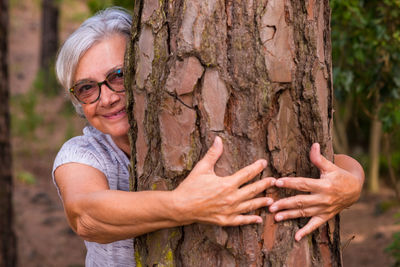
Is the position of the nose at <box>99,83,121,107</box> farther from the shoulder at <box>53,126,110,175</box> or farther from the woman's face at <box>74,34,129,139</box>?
the shoulder at <box>53,126,110,175</box>

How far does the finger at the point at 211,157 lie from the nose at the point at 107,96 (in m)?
0.61

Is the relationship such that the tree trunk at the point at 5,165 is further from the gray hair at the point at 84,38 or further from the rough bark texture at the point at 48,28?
the rough bark texture at the point at 48,28

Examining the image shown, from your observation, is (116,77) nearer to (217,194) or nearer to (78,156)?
(78,156)

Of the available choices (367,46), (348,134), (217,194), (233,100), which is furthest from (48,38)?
(217,194)

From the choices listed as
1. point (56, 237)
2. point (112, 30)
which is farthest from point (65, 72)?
point (56, 237)

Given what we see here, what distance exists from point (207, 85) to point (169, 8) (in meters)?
0.30

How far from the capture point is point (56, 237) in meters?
5.62

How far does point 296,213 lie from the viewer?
150cm

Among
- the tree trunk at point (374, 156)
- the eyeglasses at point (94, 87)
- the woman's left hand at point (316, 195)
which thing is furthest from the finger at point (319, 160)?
the tree trunk at point (374, 156)

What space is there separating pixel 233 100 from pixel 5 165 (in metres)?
3.10

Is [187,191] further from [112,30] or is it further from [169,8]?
[112,30]

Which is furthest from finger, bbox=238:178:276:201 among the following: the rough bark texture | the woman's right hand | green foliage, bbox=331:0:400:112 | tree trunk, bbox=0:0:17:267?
the rough bark texture

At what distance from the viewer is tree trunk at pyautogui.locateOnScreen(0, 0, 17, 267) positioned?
12.6 ft

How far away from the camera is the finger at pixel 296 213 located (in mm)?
1499
